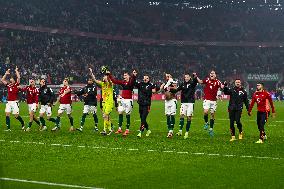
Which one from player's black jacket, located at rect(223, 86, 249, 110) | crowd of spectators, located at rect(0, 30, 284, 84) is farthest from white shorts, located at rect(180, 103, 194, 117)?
crowd of spectators, located at rect(0, 30, 284, 84)

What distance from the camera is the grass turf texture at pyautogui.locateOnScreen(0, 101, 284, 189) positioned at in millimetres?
10258

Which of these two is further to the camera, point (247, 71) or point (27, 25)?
point (247, 71)

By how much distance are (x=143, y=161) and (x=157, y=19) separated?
75.2 meters

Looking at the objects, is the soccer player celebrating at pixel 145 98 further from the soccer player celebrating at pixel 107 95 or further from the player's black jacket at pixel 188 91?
the soccer player celebrating at pixel 107 95

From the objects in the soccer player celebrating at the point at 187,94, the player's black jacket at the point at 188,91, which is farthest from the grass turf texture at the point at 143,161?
the player's black jacket at the point at 188,91

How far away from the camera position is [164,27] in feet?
286

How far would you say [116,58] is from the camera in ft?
244

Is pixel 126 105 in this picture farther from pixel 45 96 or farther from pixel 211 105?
pixel 45 96

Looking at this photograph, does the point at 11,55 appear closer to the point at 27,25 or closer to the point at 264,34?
the point at 27,25

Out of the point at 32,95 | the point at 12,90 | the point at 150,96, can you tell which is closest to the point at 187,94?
the point at 150,96

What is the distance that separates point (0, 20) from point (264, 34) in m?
47.1

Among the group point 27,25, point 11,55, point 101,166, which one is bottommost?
point 101,166

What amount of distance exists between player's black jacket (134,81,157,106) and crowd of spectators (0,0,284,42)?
51681mm

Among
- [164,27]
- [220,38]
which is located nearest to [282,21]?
[220,38]
